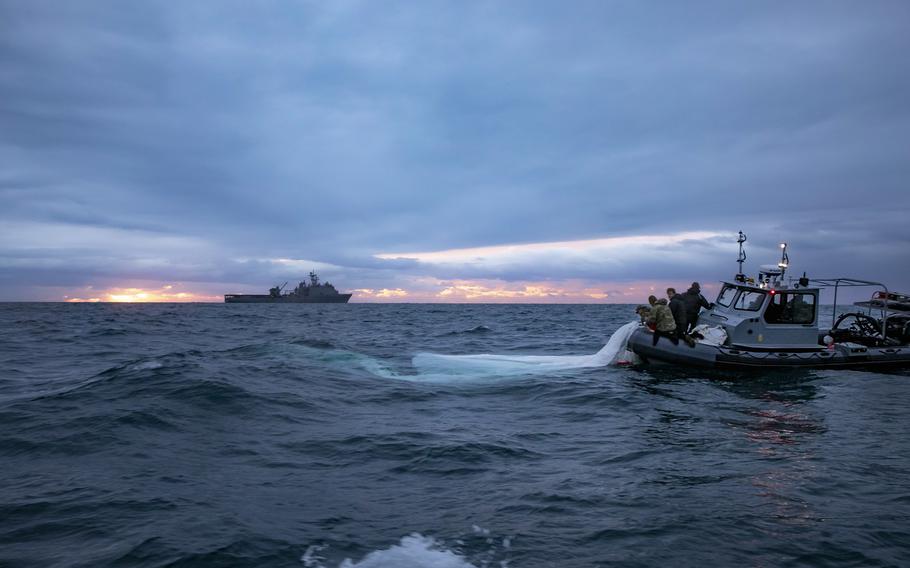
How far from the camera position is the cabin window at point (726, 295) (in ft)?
65.0

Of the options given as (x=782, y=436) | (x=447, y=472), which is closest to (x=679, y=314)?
(x=782, y=436)

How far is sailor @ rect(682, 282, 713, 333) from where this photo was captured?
64.6 feet

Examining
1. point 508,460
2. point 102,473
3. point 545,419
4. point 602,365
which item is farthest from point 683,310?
point 102,473

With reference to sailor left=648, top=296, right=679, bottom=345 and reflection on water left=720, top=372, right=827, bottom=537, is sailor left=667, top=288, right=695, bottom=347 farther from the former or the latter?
reflection on water left=720, top=372, right=827, bottom=537

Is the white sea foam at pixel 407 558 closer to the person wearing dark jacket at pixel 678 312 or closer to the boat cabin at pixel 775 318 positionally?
the person wearing dark jacket at pixel 678 312

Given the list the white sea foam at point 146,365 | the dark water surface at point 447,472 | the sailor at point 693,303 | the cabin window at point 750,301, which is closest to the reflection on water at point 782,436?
the dark water surface at point 447,472

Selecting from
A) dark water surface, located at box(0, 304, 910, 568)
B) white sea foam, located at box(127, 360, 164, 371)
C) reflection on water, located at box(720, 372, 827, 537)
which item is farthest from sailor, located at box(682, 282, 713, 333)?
white sea foam, located at box(127, 360, 164, 371)

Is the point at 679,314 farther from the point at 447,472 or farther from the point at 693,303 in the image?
the point at 447,472

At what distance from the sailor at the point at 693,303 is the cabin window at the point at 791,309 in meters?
2.10

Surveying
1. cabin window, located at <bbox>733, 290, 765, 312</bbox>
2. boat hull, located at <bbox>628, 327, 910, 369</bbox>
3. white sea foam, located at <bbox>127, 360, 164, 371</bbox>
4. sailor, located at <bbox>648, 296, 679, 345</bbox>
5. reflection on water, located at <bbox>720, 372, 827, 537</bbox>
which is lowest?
reflection on water, located at <bbox>720, 372, 827, 537</bbox>

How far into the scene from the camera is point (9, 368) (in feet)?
60.4

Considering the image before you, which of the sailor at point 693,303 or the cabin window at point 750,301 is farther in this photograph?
the sailor at point 693,303

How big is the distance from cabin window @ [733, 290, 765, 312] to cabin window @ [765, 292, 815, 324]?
329 millimetres

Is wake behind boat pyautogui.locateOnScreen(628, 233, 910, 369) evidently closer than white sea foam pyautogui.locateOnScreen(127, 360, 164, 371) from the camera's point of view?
No
